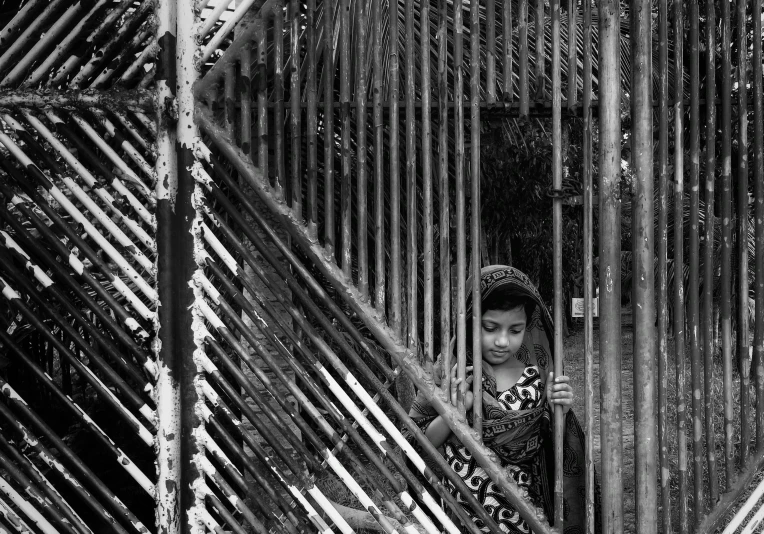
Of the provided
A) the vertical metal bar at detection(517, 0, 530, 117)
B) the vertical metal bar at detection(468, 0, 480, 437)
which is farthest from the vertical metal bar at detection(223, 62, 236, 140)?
the vertical metal bar at detection(517, 0, 530, 117)

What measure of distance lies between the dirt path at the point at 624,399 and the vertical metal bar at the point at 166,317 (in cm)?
117

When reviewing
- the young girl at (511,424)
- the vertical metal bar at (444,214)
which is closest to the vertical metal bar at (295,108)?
the vertical metal bar at (444,214)

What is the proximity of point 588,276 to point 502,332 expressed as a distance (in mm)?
430

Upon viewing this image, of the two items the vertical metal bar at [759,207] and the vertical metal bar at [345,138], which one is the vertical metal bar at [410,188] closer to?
the vertical metal bar at [345,138]

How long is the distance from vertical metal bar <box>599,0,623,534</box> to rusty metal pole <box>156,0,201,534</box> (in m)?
1.11

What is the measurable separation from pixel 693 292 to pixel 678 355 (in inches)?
7.2

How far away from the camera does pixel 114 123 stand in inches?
78.0

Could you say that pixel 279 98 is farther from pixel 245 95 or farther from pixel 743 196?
pixel 743 196

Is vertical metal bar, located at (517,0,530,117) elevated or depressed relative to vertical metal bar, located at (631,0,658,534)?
elevated

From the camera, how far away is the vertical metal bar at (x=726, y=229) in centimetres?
183

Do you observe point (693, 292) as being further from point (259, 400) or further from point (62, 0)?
point (62, 0)

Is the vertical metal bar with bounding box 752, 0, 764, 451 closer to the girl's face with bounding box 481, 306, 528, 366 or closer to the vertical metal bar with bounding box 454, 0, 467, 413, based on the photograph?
the girl's face with bounding box 481, 306, 528, 366

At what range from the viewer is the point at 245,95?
1.93 metres

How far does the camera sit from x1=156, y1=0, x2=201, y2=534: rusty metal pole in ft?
6.26
